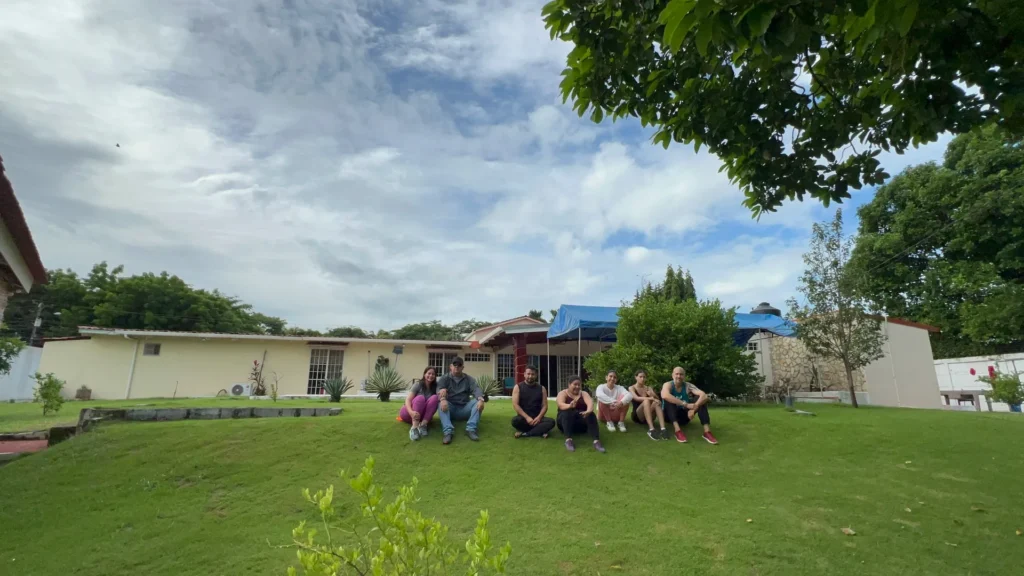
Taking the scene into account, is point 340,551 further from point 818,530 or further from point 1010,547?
point 1010,547

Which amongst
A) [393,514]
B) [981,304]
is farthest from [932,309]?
[393,514]

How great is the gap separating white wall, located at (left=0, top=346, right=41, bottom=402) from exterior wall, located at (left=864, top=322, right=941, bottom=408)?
28.3 meters

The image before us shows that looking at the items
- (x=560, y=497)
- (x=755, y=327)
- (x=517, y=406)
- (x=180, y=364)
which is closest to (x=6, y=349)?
(x=180, y=364)

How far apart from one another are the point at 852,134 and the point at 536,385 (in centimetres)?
474

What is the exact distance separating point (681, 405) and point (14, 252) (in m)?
8.15

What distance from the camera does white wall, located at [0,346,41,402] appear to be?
19047 mm

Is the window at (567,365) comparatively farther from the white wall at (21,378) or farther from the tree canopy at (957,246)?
the white wall at (21,378)

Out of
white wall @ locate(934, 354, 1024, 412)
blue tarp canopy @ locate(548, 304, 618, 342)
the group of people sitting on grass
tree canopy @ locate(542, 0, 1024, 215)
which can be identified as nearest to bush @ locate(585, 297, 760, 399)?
blue tarp canopy @ locate(548, 304, 618, 342)

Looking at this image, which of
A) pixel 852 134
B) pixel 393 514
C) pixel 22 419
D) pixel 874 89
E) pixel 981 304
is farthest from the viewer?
pixel 981 304

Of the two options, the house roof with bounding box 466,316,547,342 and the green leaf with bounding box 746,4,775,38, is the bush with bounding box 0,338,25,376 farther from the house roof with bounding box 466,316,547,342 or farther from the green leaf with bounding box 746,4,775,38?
the green leaf with bounding box 746,4,775,38

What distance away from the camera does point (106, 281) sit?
29969 mm

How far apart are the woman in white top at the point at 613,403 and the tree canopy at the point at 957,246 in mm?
14981

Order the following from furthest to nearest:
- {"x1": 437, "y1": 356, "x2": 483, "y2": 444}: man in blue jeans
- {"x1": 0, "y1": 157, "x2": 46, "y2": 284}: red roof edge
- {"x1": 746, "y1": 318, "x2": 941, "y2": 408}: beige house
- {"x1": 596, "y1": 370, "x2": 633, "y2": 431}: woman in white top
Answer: {"x1": 746, "y1": 318, "x2": 941, "y2": 408}: beige house → {"x1": 596, "y1": 370, "x2": 633, "y2": 431}: woman in white top → {"x1": 437, "y1": 356, "x2": 483, "y2": 444}: man in blue jeans → {"x1": 0, "y1": 157, "x2": 46, "y2": 284}: red roof edge

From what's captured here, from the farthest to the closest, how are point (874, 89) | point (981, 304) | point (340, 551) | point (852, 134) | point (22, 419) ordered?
point (981, 304) < point (22, 419) < point (852, 134) < point (874, 89) < point (340, 551)
